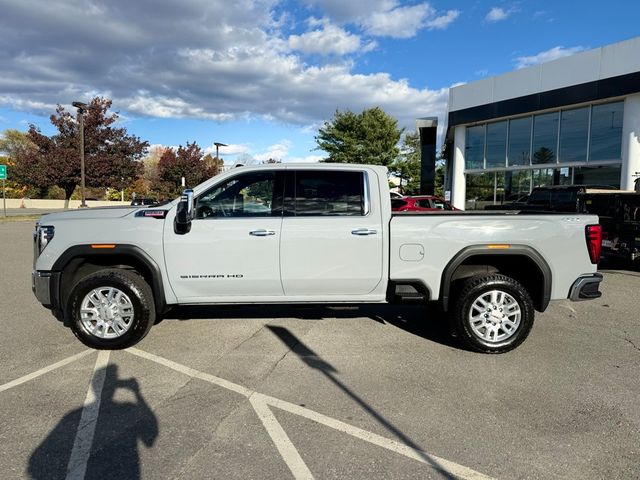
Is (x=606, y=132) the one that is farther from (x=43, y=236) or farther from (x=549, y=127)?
(x=43, y=236)

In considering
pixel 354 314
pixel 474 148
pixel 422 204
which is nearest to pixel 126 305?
pixel 354 314

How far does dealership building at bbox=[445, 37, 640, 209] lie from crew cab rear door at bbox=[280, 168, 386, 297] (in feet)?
45.5

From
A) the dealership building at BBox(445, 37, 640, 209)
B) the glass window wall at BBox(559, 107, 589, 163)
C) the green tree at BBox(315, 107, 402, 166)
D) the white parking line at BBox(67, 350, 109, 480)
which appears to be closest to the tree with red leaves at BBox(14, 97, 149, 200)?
the green tree at BBox(315, 107, 402, 166)

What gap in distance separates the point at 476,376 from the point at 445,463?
1546 millimetres

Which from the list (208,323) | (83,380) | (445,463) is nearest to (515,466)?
(445,463)

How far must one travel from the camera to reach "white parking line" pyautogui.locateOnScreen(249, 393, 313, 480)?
289 cm

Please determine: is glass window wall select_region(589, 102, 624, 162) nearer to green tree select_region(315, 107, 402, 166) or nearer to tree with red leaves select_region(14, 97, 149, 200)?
green tree select_region(315, 107, 402, 166)

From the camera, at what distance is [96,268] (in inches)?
202

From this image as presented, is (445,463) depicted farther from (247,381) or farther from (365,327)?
(365,327)

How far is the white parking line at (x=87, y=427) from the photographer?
2.91 m

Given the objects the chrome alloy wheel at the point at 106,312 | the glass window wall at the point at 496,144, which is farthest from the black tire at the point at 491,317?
the glass window wall at the point at 496,144

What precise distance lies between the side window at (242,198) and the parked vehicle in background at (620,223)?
7.37 metres

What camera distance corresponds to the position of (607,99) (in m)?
16.5

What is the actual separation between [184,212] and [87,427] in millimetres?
2071
